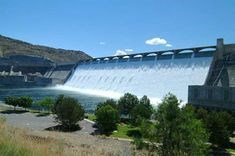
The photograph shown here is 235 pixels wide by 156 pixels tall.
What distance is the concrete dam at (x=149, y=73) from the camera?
7588 centimetres

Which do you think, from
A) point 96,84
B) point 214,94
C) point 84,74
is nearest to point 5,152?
point 214,94

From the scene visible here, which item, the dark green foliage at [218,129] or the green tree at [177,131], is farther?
the dark green foliage at [218,129]

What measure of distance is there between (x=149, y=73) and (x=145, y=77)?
1425 millimetres

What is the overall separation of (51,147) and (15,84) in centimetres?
14403

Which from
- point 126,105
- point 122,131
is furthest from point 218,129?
point 126,105

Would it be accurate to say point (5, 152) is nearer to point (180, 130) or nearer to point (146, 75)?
point (180, 130)

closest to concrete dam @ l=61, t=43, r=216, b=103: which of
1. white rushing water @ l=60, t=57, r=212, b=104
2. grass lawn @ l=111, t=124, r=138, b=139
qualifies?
white rushing water @ l=60, t=57, r=212, b=104

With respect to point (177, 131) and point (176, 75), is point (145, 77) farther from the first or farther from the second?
point (177, 131)

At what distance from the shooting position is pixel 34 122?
162 feet

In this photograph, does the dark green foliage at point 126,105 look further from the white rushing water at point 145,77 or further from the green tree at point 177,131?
the green tree at point 177,131

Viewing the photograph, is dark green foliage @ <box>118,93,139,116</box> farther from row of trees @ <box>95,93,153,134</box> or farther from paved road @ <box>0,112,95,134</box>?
paved road @ <box>0,112,95,134</box>

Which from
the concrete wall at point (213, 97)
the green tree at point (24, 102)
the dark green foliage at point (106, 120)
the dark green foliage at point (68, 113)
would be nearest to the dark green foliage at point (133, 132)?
the dark green foliage at point (106, 120)

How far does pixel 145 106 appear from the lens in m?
53.4

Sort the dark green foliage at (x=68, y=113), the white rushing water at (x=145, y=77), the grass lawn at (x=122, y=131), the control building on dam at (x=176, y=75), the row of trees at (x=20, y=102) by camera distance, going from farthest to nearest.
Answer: the white rushing water at (x=145, y=77) → the row of trees at (x=20, y=102) → the control building on dam at (x=176, y=75) → the dark green foliage at (x=68, y=113) → the grass lawn at (x=122, y=131)
